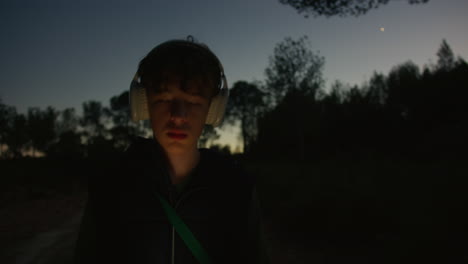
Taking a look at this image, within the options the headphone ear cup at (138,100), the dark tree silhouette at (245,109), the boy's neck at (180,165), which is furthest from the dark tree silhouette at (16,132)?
the boy's neck at (180,165)

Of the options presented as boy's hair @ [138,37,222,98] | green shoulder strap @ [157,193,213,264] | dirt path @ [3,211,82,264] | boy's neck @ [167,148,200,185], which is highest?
boy's hair @ [138,37,222,98]

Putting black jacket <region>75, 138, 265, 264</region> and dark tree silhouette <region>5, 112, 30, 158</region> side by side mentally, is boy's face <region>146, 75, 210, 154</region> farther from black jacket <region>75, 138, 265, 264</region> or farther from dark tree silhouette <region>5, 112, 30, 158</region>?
dark tree silhouette <region>5, 112, 30, 158</region>

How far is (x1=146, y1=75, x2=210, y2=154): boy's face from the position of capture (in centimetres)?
149

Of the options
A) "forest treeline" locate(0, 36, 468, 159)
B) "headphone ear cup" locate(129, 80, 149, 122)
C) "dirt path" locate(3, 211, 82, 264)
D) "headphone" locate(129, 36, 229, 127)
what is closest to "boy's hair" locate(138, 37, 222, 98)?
"headphone" locate(129, 36, 229, 127)

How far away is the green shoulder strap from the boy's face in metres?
0.34

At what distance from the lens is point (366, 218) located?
5.44 metres

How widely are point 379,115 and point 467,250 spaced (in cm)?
3174

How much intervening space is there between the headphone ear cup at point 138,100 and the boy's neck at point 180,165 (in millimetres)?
444

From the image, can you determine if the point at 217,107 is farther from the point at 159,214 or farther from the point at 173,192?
the point at 159,214

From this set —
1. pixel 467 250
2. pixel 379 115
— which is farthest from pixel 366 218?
pixel 379 115

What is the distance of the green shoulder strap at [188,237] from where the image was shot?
138cm

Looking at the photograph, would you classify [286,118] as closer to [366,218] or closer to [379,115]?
[379,115]

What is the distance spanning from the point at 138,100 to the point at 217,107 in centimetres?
53

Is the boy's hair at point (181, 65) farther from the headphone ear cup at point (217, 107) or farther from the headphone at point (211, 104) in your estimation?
the headphone ear cup at point (217, 107)
